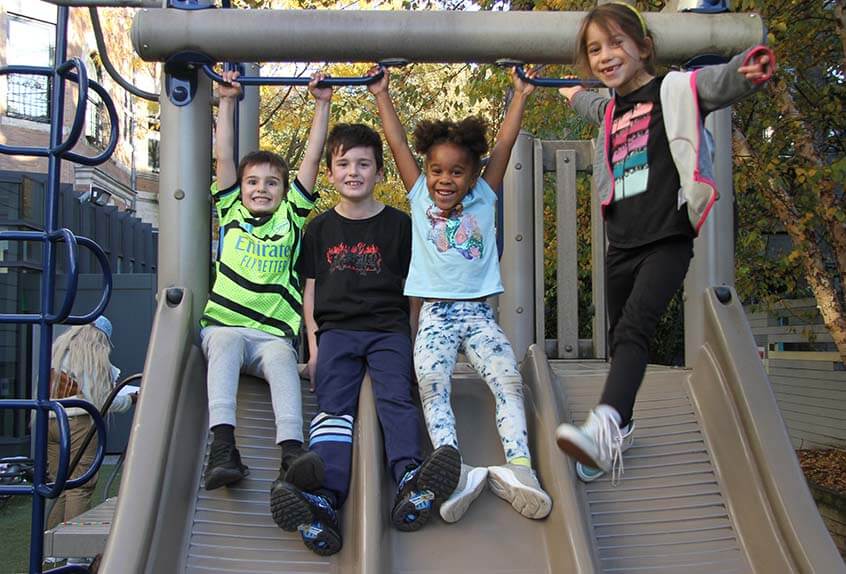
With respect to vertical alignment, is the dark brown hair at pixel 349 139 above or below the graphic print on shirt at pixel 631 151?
above

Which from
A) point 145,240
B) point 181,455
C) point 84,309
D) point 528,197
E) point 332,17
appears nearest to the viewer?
point 181,455

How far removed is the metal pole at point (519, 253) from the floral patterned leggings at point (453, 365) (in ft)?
2.08

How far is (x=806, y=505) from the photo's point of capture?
8.49 feet

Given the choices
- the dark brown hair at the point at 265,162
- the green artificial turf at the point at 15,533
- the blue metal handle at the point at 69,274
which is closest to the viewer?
the blue metal handle at the point at 69,274

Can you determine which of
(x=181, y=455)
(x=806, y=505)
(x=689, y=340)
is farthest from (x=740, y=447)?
(x=181, y=455)

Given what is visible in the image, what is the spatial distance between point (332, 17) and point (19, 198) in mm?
7209

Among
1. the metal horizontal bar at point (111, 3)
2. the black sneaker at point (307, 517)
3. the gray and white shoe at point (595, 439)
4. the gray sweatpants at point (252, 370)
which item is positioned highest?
the metal horizontal bar at point (111, 3)

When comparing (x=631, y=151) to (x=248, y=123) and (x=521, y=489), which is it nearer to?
(x=521, y=489)

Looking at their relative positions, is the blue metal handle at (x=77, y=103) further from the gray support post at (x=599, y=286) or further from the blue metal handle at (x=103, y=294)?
the gray support post at (x=599, y=286)

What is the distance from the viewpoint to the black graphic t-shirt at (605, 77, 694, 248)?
2557 mm

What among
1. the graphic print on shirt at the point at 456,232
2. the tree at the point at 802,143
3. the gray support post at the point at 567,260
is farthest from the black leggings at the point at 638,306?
the tree at the point at 802,143

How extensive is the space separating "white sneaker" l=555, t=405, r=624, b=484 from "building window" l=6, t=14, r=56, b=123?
1544cm

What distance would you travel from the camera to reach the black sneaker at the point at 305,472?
2600 millimetres

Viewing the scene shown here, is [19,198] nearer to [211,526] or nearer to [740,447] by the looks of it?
[211,526]
